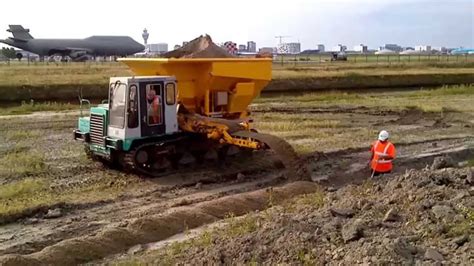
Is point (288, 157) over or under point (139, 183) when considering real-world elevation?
over

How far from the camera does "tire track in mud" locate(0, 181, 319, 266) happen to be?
808 cm

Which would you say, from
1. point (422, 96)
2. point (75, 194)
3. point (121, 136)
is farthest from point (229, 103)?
point (422, 96)

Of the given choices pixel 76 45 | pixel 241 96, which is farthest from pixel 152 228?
pixel 76 45

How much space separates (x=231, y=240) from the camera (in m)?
7.33

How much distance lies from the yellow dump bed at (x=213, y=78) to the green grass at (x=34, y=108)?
11.3 meters

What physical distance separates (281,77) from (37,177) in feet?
74.2

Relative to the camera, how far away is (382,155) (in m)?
11.4

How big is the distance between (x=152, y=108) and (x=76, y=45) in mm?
55499

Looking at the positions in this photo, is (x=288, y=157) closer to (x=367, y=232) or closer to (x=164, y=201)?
(x=164, y=201)

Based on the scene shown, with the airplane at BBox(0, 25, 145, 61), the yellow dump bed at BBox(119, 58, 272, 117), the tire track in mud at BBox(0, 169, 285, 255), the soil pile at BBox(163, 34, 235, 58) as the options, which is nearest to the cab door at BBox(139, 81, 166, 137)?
the yellow dump bed at BBox(119, 58, 272, 117)

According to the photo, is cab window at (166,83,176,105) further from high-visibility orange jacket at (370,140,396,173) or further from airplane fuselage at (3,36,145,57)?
airplane fuselage at (3,36,145,57)

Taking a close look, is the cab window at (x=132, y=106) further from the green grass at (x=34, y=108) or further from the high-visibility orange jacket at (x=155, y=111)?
the green grass at (x=34, y=108)

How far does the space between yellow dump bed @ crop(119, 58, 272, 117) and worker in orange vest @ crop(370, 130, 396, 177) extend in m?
3.74

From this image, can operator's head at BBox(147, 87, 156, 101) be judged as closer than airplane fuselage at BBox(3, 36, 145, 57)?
Yes
